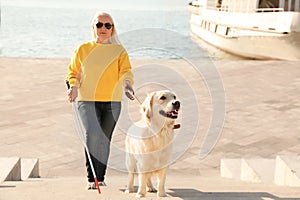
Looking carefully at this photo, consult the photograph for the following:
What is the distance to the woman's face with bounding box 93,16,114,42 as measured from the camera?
12.8ft

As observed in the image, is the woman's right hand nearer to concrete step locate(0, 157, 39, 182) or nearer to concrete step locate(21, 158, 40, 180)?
concrete step locate(0, 157, 39, 182)

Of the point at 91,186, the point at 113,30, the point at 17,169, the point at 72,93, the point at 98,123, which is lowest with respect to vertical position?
the point at 17,169

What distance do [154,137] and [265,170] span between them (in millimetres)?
2155

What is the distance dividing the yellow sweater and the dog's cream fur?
1.66ft

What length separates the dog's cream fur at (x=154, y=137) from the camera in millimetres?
3404

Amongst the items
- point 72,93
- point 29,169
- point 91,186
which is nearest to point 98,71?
point 72,93

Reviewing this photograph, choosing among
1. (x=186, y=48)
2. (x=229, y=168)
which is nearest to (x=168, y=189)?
(x=229, y=168)

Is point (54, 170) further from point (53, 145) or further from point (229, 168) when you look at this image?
point (229, 168)

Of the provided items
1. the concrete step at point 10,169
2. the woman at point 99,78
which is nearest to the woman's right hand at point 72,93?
the woman at point 99,78

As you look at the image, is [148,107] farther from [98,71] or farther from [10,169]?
[10,169]

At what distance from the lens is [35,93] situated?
34.2 feet

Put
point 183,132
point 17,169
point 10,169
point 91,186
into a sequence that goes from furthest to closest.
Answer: point 183,132
point 17,169
point 10,169
point 91,186

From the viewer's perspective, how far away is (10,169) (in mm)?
4621

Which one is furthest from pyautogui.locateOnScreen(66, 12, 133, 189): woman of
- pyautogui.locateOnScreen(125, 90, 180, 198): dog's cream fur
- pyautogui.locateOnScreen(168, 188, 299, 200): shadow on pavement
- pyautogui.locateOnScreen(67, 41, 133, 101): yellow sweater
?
pyautogui.locateOnScreen(168, 188, 299, 200): shadow on pavement
